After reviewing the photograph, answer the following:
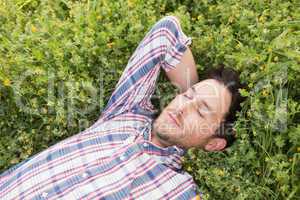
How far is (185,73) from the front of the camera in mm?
3191

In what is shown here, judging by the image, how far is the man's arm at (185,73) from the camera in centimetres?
316

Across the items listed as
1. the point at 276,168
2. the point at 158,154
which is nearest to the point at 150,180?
the point at 158,154

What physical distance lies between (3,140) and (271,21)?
A: 229cm

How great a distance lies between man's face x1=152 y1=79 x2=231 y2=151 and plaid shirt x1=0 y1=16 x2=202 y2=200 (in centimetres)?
15

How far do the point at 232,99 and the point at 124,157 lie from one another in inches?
34.0

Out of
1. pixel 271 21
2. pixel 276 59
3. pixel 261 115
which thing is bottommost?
pixel 261 115

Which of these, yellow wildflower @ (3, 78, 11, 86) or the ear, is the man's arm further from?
yellow wildflower @ (3, 78, 11, 86)

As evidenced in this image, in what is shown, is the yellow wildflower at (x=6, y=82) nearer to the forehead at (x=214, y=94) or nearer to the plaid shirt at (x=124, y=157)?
the plaid shirt at (x=124, y=157)

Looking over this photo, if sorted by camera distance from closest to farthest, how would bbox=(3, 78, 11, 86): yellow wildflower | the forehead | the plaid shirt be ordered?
1. the plaid shirt
2. the forehead
3. bbox=(3, 78, 11, 86): yellow wildflower

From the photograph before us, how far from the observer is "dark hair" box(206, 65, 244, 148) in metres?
3.03

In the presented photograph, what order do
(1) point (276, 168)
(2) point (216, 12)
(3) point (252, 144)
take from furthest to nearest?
(2) point (216, 12) < (3) point (252, 144) < (1) point (276, 168)

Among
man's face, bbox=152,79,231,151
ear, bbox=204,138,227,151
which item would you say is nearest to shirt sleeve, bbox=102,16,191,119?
man's face, bbox=152,79,231,151

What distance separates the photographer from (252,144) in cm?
306

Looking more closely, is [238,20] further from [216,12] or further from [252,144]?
[252,144]
